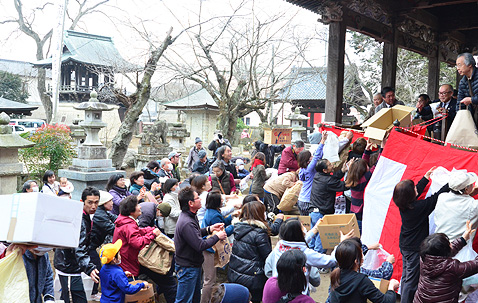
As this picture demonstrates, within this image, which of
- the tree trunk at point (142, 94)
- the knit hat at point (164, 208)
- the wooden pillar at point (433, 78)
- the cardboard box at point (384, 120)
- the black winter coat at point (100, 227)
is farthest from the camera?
the tree trunk at point (142, 94)

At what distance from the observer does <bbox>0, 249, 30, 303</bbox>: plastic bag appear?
292 cm

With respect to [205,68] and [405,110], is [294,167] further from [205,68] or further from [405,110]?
[205,68]

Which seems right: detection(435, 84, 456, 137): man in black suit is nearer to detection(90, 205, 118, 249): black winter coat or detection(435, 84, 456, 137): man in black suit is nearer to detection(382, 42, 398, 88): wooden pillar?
detection(382, 42, 398, 88): wooden pillar

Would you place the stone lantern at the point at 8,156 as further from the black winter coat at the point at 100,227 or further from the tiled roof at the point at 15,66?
the tiled roof at the point at 15,66

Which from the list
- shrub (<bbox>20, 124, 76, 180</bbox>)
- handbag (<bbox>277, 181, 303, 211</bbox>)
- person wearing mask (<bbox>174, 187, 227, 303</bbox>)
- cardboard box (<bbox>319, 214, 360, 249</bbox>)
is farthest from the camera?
shrub (<bbox>20, 124, 76, 180</bbox>)

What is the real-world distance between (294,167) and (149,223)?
12.4 feet

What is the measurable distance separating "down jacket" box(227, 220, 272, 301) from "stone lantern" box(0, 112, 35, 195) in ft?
20.2

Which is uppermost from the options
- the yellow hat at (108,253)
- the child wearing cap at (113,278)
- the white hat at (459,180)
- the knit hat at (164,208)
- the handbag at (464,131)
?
the handbag at (464,131)

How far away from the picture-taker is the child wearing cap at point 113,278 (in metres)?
4.05

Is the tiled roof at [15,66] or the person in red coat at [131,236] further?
the tiled roof at [15,66]

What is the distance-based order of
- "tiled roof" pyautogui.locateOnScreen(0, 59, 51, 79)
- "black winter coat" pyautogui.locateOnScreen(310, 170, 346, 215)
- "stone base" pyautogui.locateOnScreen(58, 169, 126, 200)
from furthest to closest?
"tiled roof" pyautogui.locateOnScreen(0, 59, 51, 79) → "stone base" pyautogui.locateOnScreen(58, 169, 126, 200) → "black winter coat" pyautogui.locateOnScreen(310, 170, 346, 215)

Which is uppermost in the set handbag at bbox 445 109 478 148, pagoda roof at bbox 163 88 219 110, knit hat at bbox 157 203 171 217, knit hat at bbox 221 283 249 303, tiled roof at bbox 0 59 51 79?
tiled roof at bbox 0 59 51 79

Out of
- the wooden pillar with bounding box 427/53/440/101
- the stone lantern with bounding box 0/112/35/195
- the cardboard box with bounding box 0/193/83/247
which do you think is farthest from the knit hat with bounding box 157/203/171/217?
the wooden pillar with bounding box 427/53/440/101

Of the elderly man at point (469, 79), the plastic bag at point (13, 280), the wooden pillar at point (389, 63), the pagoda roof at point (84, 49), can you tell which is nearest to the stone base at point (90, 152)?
the wooden pillar at point (389, 63)
